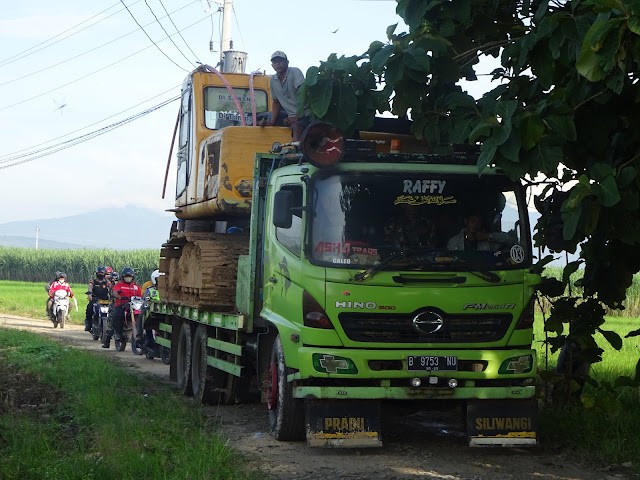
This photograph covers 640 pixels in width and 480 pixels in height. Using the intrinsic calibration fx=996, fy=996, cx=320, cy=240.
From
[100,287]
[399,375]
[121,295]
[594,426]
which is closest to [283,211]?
[399,375]

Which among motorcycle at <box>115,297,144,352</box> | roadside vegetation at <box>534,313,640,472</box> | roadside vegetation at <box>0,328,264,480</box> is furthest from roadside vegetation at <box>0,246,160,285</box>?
roadside vegetation at <box>534,313,640,472</box>

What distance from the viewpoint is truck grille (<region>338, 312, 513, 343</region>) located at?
8484 millimetres

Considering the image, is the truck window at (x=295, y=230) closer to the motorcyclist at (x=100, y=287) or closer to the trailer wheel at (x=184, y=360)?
the trailer wheel at (x=184, y=360)

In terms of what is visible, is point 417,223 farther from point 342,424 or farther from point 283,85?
point 283,85

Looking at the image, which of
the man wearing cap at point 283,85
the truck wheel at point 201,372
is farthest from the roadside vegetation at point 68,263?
the man wearing cap at point 283,85

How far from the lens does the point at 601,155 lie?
7840 mm

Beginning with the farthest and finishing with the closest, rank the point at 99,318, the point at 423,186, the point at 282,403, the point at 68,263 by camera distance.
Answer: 1. the point at 68,263
2. the point at 99,318
3. the point at 282,403
4. the point at 423,186

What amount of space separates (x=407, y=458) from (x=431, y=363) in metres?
0.83

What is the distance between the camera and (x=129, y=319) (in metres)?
21.0

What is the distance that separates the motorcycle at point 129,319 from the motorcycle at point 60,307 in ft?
25.8

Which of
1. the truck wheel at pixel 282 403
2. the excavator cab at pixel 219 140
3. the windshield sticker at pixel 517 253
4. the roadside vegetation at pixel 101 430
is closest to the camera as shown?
the roadside vegetation at pixel 101 430

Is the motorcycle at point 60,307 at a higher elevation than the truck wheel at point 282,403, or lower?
higher

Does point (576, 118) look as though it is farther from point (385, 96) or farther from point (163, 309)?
point (163, 309)

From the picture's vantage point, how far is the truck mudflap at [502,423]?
857 cm
